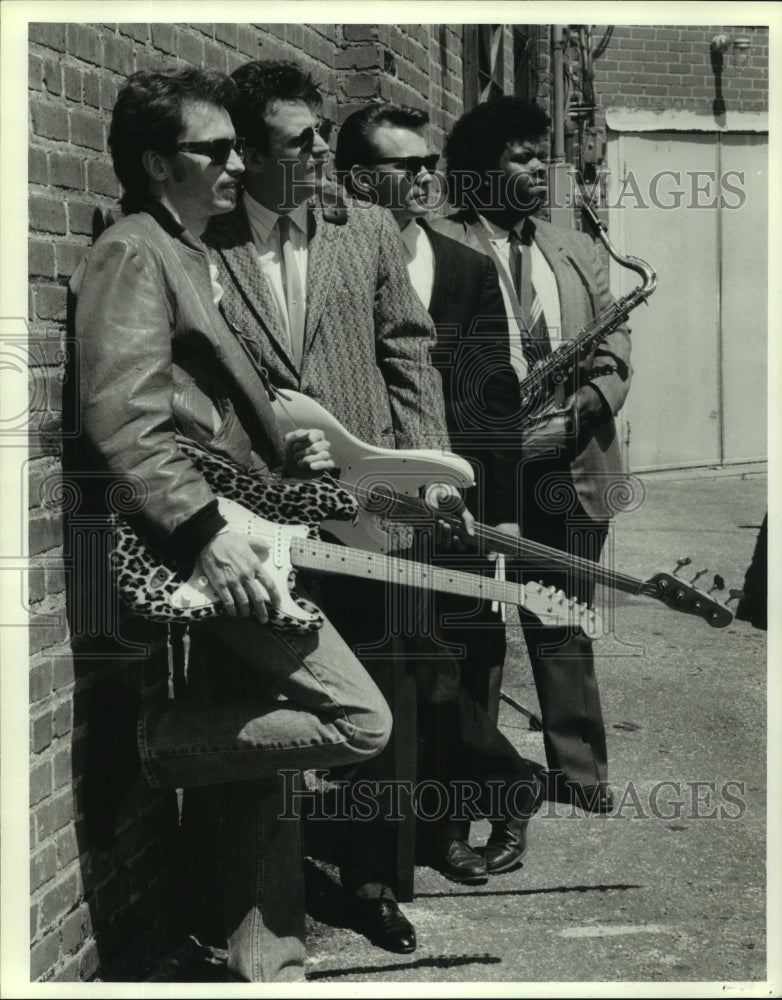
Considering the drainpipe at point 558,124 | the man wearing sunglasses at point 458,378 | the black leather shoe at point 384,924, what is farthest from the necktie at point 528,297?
the drainpipe at point 558,124

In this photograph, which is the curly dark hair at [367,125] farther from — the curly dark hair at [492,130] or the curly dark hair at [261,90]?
the curly dark hair at [492,130]

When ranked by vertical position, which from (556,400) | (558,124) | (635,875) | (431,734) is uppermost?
(558,124)

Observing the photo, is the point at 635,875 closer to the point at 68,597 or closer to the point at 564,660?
the point at 564,660

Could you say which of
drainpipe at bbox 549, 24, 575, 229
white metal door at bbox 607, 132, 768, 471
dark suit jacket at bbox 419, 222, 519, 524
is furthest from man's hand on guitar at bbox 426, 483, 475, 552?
white metal door at bbox 607, 132, 768, 471

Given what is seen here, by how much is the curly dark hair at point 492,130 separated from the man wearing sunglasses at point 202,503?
1.75 m

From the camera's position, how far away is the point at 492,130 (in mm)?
5211

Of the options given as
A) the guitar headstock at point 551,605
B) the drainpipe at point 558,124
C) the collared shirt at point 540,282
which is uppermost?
the drainpipe at point 558,124

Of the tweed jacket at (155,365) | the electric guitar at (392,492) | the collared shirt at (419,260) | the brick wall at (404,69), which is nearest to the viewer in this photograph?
the tweed jacket at (155,365)

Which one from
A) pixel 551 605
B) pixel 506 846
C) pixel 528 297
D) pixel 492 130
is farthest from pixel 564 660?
pixel 492 130

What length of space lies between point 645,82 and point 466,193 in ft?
21.3

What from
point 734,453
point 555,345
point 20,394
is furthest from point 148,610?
point 734,453

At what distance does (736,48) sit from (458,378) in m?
7.54

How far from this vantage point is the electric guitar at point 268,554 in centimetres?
336

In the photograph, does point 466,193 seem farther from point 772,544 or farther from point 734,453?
point 734,453
